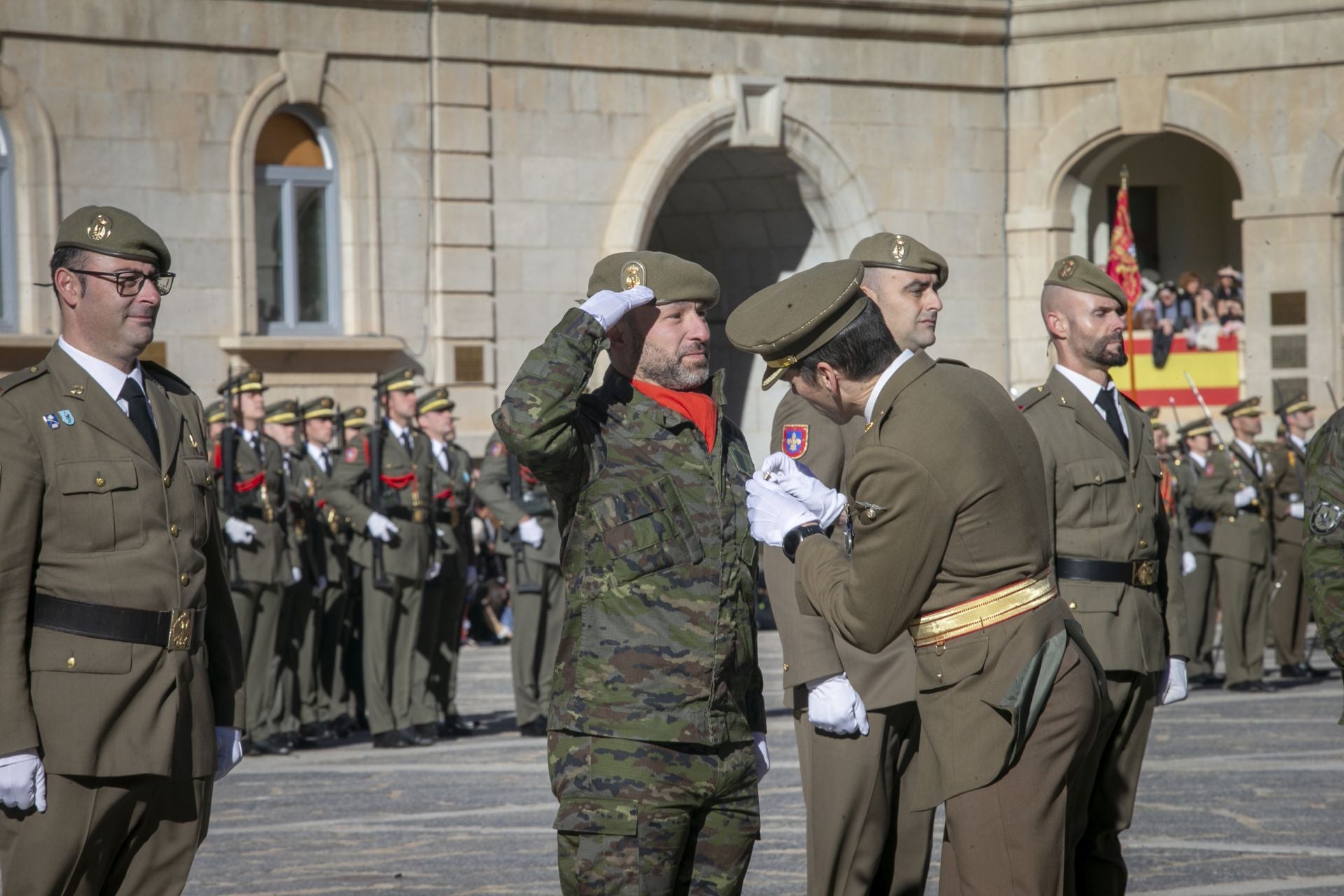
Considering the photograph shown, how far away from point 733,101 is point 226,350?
5.67 metres

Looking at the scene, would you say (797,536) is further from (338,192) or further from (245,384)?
(338,192)

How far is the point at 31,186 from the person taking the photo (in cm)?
1620

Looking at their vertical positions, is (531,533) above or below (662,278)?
below

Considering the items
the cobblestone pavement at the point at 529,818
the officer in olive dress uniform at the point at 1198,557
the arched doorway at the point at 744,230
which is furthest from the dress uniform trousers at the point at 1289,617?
the arched doorway at the point at 744,230

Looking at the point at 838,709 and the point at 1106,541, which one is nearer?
the point at 838,709

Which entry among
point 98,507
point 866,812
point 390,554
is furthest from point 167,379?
point 390,554

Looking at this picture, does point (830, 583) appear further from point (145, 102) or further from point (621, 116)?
point (621, 116)

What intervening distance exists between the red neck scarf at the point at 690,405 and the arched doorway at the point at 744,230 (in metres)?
15.4

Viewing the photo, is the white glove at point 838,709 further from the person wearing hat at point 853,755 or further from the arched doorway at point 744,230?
the arched doorway at point 744,230

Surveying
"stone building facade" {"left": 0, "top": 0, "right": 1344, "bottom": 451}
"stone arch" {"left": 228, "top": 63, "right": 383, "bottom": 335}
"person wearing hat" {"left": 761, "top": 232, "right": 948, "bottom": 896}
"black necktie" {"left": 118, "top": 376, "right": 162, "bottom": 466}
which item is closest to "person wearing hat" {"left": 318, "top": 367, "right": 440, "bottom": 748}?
"stone building facade" {"left": 0, "top": 0, "right": 1344, "bottom": 451}

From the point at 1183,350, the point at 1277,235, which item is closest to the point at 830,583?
the point at 1277,235

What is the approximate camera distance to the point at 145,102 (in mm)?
16734

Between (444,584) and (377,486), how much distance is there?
717 mm

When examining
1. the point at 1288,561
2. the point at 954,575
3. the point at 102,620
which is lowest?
the point at 1288,561
